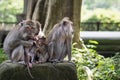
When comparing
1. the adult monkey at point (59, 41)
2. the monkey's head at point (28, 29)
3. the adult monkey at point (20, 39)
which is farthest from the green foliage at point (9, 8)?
the monkey's head at point (28, 29)

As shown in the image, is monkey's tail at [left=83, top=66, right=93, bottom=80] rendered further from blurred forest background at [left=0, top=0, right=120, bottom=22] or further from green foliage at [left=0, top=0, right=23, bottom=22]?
green foliage at [left=0, top=0, right=23, bottom=22]

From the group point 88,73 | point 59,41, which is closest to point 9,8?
point 88,73

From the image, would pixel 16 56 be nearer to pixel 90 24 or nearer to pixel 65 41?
pixel 65 41

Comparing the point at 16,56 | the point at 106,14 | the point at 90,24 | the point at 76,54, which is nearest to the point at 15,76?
the point at 16,56

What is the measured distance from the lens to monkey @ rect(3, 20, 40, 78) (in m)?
7.13

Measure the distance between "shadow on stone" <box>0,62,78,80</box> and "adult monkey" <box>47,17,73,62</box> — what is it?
32cm

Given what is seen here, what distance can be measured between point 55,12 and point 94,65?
1.76 metres

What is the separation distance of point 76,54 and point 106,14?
54.8 ft

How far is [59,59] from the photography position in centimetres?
767

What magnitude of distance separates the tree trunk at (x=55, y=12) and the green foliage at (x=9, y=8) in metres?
19.9

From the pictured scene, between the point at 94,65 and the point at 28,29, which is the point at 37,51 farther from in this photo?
the point at 94,65

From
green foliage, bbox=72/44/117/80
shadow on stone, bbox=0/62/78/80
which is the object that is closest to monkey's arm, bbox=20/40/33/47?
shadow on stone, bbox=0/62/78/80

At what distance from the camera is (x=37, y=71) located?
7.13m

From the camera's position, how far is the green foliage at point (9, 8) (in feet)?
105
